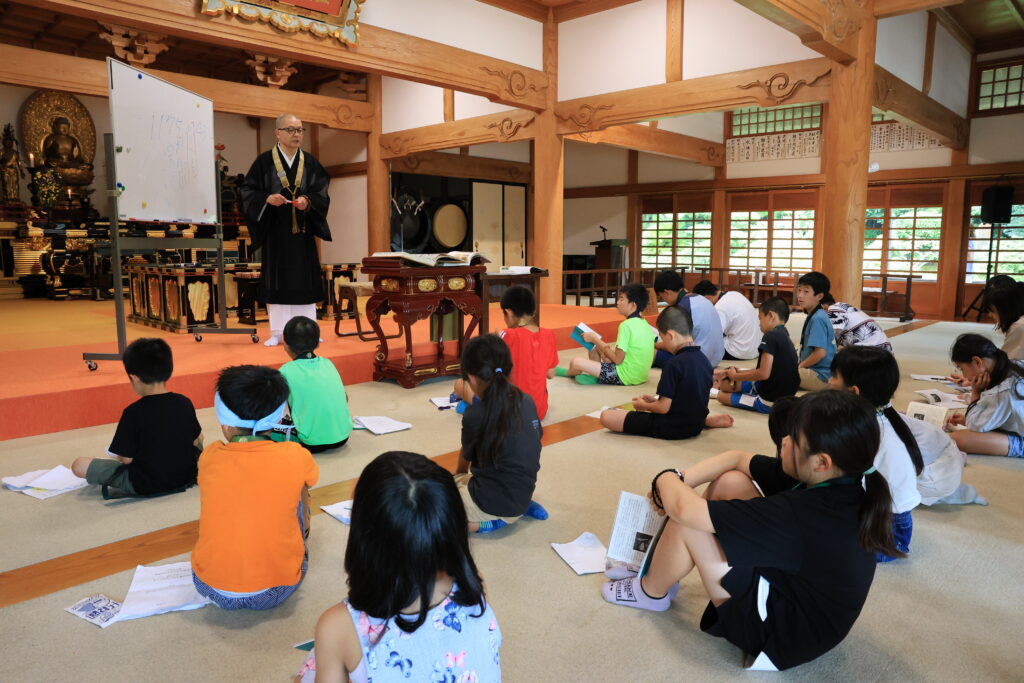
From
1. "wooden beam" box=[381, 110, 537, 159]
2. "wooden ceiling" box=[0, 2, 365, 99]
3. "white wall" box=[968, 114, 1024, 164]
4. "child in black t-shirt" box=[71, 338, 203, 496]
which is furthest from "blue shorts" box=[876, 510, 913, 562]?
"white wall" box=[968, 114, 1024, 164]

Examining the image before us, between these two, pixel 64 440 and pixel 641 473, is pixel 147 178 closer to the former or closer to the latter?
pixel 64 440

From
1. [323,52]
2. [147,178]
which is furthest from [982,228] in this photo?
Answer: [147,178]

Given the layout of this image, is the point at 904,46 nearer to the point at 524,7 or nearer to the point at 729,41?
the point at 729,41

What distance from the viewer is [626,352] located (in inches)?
180

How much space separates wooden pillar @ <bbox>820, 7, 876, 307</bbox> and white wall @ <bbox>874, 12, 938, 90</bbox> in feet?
2.02

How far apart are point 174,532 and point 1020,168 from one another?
10.4 m

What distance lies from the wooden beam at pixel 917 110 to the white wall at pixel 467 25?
335 cm

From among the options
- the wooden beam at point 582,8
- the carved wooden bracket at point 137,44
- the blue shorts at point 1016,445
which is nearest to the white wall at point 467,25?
the wooden beam at point 582,8

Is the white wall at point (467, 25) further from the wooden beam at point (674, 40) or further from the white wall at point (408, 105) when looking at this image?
the white wall at point (408, 105)

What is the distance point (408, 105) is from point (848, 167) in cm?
533

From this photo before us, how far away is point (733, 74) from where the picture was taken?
20.4ft

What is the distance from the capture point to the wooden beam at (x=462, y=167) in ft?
31.8

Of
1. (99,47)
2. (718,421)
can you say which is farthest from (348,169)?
(718,421)

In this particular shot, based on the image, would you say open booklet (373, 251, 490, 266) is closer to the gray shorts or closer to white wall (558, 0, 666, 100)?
the gray shorts
